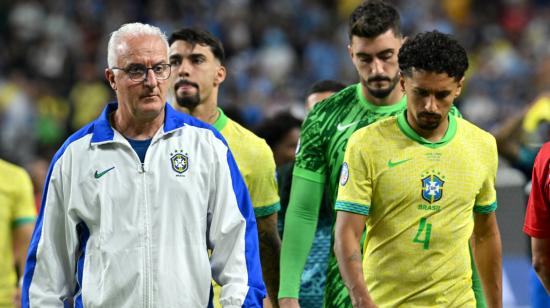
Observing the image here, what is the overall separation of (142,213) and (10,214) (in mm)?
2398

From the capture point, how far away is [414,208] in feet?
18.4

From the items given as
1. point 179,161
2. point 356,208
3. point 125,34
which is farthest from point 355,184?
point 125,34

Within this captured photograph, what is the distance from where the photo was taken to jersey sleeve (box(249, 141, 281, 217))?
661cm

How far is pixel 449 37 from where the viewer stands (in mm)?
5750

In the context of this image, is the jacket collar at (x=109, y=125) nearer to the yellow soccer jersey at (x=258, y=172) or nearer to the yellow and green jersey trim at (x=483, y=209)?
the yellow soccer jersey at (x=258, y=172)

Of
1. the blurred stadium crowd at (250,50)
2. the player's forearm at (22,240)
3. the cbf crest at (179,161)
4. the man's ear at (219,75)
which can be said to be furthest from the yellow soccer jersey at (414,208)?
the blurred stadium crowd at (250,50)

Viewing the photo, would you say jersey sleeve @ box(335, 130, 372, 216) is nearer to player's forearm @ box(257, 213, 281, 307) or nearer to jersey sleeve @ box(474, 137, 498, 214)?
jersey sleeve @ box(474, 137, 498, 214)

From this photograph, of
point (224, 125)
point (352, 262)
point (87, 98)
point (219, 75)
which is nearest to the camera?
point (352, 262)

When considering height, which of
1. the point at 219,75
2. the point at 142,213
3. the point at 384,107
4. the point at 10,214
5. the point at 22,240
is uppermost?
the point at 219,75

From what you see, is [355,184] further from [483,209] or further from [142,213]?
[142,213]

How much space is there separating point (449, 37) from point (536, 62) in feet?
44.1

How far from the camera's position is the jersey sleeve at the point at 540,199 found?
582 centimetres

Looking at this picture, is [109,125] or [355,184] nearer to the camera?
[109,125]

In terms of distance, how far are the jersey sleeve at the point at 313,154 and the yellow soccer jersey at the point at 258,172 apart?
0.16 m
